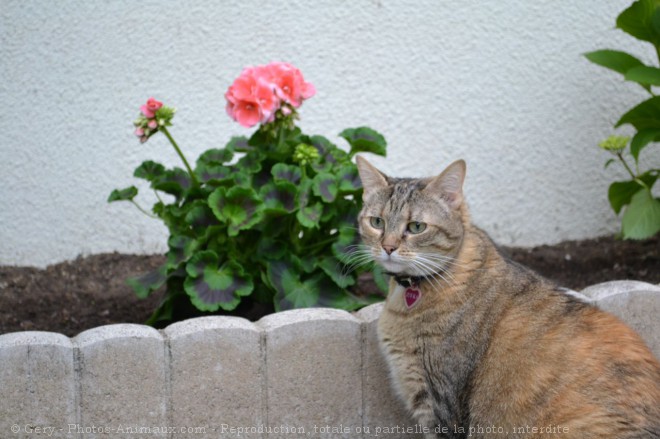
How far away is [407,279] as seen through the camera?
2926mm

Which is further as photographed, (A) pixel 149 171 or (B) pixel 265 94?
(A) pixel 149 171

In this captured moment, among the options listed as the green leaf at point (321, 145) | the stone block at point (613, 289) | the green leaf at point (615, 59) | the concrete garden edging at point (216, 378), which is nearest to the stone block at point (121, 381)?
the concrete garden edging at point (216, 378)

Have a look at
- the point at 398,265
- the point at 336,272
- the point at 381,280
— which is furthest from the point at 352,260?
the point at 398,265

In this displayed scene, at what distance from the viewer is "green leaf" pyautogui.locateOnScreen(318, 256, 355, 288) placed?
11.4ft

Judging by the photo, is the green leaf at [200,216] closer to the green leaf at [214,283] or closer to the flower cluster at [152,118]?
the green leaf at [214,283]

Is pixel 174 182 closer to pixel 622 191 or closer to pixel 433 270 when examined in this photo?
pixel 433 270

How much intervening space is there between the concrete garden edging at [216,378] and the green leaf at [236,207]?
492mm

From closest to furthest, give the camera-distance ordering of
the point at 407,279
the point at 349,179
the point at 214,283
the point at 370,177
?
the point at 407,279 < the point at 370,177 < the point at 214,283 < the point at 349,179

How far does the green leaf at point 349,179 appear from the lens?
140 inches

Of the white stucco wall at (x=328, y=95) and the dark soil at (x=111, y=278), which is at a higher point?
the white stucco wall at (x=328, y=95)

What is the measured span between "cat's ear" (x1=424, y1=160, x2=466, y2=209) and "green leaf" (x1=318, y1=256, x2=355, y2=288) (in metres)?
0.72

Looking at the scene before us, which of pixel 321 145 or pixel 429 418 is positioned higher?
pixel 321 145

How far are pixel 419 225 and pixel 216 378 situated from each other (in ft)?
3.18

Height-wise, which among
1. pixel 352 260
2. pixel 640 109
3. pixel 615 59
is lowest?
pixel 352 260
